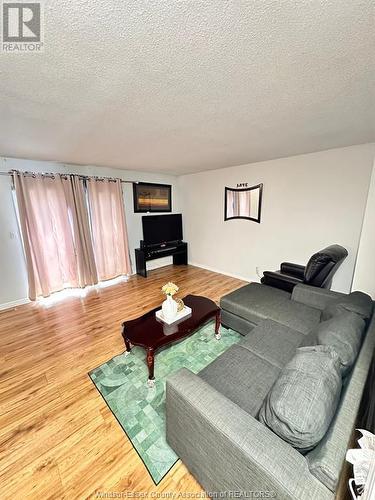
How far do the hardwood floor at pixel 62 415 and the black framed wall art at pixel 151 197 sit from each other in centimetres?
239

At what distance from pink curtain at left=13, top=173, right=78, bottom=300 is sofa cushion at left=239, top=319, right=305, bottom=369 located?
Result: 319 centimetres

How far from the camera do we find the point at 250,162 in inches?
143

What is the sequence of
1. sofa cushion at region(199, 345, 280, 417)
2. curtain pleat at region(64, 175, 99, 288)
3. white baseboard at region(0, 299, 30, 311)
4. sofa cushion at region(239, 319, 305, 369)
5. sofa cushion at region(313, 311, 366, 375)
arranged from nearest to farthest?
1. sofa cushion at region(313, 311, 366, 375)
2. sofa cushion at region(199, 345, 280, 417)
3. sofa cushion at region(239, 319, 305, 369)
4. white baseboard at region(0, 299, 30, 311)
5. curtain pleat at region(64, 175, 99, 288)

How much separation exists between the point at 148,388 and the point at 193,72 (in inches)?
88.9

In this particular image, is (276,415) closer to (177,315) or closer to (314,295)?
(177,315)

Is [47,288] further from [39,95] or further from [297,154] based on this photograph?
[297,154]

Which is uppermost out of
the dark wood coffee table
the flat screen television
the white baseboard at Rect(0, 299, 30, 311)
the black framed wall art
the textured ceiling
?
the textured ceiling

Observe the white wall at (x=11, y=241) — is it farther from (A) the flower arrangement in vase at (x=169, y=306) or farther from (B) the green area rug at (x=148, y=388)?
(A) the flower arrangement in vase at (x=169, y=306)

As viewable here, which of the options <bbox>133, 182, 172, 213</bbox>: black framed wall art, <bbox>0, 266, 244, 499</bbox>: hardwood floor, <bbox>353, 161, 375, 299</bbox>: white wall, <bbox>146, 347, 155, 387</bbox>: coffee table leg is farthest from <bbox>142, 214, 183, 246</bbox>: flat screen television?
<bbox>353, 161, 375, 299</bbox>: white wall

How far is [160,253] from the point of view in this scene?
4688 millimetres

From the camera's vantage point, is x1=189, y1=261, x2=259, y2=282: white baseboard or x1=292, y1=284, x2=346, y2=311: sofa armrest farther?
x1=189, y1=261, x2=259, y2=282: white baseboard

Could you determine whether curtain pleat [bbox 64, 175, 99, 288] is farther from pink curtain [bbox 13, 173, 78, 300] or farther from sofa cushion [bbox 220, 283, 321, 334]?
sofa cushion [bbox 220, 283, 321, 334]

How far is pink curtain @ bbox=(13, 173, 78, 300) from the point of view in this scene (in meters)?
3.02

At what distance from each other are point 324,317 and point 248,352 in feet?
2.43
